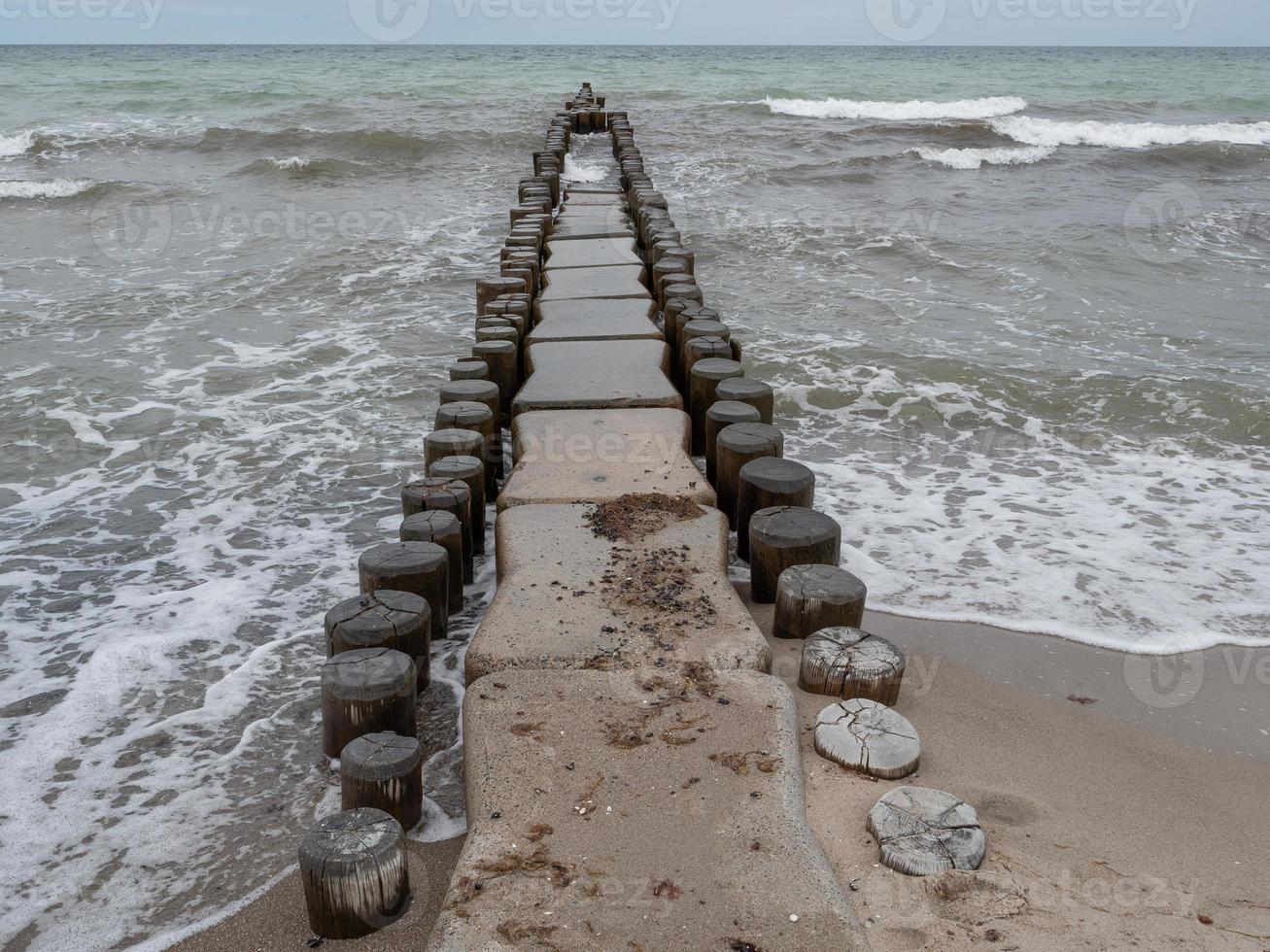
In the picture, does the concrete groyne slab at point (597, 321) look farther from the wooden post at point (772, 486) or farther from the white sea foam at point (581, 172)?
the white sea foam at point (581, 172)

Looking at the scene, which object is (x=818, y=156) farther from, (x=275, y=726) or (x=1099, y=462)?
(x=275, y=726)

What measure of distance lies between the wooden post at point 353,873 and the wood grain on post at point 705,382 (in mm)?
3269

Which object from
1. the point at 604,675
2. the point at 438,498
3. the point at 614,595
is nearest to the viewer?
the point at 604,675

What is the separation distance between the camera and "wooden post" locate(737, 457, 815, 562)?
4137 mm

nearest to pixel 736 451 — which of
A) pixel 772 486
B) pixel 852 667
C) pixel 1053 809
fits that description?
pixel 772 486

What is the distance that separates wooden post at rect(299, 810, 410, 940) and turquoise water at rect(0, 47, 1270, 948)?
1.67 feet

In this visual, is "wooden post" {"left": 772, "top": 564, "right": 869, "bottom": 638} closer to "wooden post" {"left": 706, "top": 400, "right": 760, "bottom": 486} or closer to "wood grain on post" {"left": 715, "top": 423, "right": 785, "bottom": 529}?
"wood grain on post" {"left": 715, "top": 423, "right": 785, "bottom": 529}

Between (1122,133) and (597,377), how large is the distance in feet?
69.1

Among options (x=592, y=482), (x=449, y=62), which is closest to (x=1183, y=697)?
(x=592, y=482)

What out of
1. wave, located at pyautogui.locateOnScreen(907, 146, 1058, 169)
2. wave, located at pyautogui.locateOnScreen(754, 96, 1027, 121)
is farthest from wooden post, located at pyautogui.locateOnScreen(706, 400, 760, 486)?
wave, located at pyautogui.locateOnScreen(754, 96, 1027, 121)

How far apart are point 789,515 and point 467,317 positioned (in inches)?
229

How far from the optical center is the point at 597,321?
664cm

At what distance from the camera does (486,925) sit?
7.30ft

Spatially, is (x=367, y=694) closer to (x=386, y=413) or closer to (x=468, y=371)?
(x=468, y=371)
